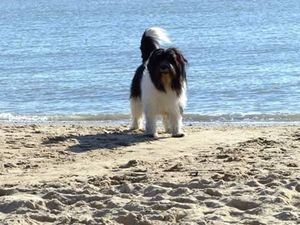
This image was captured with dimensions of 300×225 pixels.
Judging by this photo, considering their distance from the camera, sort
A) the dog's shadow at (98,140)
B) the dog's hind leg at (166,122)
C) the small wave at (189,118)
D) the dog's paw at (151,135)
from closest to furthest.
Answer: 1. the dog's shadow at (98,140)
2. the dog's paw at (151,135)
3. the dog's hind leg at (166,122)
4. the small wave at (189,118)

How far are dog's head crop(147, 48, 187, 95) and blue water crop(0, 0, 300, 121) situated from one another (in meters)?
3.18

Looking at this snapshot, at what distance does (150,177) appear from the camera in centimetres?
834

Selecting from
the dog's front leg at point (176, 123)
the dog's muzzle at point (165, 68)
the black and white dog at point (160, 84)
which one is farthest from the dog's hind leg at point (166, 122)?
the dog's muzzle at point (165, 68)

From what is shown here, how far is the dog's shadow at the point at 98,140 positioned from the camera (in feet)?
34.7

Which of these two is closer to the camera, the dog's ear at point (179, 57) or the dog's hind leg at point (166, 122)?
the dog's ear at point (179, 57)

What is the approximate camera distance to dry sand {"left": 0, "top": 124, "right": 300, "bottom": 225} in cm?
680

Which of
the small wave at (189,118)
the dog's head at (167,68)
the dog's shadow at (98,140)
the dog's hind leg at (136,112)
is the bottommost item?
the dog's shadow at (98,140)

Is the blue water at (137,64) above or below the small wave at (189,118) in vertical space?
above

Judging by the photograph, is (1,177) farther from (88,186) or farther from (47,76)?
(47,76)

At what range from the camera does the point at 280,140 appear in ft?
34.7

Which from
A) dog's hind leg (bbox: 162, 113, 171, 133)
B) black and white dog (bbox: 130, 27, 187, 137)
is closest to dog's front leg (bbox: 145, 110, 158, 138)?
black and white dog (bbox: 130, 27, 187, 137)

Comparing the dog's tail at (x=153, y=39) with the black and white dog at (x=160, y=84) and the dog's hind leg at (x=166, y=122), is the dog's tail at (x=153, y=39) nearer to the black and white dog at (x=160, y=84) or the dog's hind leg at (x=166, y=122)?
the black and white dog at (x=160, y=84)

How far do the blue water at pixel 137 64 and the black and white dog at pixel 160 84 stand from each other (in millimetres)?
2841

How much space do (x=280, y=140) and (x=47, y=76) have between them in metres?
10.9
